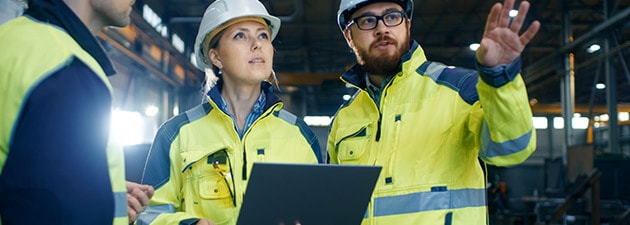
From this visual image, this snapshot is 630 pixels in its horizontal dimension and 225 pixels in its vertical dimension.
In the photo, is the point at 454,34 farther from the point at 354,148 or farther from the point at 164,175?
the point at 164,175

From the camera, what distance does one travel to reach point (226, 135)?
2393 mm

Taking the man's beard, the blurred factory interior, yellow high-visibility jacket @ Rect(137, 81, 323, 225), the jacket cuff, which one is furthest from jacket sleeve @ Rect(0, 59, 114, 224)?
the blurred factory interior

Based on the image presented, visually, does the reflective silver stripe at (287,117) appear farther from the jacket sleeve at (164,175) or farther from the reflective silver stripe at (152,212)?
the reflective silver stripe at (152,212)

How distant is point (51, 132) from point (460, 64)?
18702 millimetres

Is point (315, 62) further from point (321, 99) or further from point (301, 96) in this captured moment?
point (321, 99)

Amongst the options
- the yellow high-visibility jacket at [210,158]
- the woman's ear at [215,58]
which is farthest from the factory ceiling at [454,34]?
the yellow high-visibility jacket at [210,158]

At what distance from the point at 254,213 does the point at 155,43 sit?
32.9 ft

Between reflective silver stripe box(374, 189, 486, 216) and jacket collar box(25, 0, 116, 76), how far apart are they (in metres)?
1.31

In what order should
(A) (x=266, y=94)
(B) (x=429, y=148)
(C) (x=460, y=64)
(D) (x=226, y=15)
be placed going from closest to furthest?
(B) (x=429, y=148) < (D) (x=226, y=15) < (A) (x=266, y=94) < (C) (x=460, y=64)

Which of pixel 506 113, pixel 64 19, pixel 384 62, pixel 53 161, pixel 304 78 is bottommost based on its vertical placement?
pixel 53 161

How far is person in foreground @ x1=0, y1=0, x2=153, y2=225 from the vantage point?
1139 mm

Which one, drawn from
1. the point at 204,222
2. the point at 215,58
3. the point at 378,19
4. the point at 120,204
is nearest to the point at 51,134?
the point at 120,204

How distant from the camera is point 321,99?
84.6 ft

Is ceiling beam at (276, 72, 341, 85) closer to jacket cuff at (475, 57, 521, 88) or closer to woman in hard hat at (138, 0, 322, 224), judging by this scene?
woman in hard hat at (138, 0, 322, 224)
